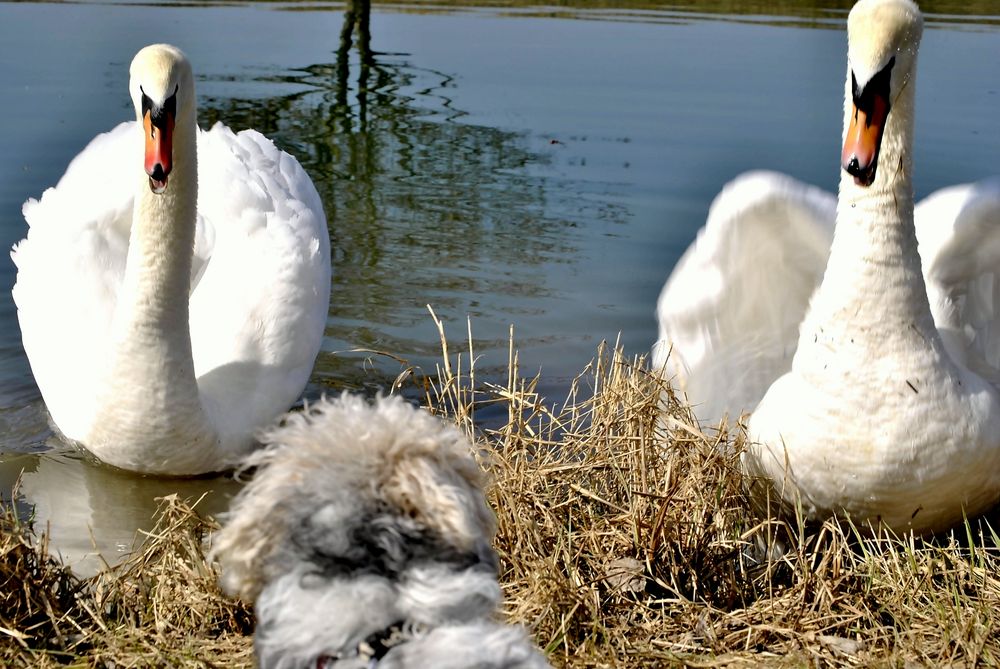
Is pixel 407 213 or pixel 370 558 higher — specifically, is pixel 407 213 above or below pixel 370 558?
below

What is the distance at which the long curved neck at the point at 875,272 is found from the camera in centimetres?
384

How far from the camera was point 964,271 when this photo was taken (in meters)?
4.30

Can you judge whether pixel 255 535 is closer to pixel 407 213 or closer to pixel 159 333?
pixel 159 333

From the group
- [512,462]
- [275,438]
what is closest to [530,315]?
[512,462]

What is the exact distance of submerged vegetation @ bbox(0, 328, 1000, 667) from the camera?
331 centimetres

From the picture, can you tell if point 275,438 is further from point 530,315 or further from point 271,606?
point 530,315

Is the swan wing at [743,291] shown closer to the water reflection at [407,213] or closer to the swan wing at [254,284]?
the swan wing at [254,284]

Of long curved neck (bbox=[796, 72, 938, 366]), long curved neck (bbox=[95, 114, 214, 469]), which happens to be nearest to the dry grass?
long curved neck (bbox=[95, 114, 214, 469])

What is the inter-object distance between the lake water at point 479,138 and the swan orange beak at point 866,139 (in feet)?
7.68

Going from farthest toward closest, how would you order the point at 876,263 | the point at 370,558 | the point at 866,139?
the point at 876,263, the point at 866,139, the point at 370,558

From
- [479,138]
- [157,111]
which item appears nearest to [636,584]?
[157,111]

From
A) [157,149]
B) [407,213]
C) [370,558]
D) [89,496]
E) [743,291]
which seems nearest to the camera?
[370,558]

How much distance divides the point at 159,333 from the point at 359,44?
429 inches

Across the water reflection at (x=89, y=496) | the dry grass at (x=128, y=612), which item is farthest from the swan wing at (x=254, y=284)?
the dry grass at (x=128, y=612)
